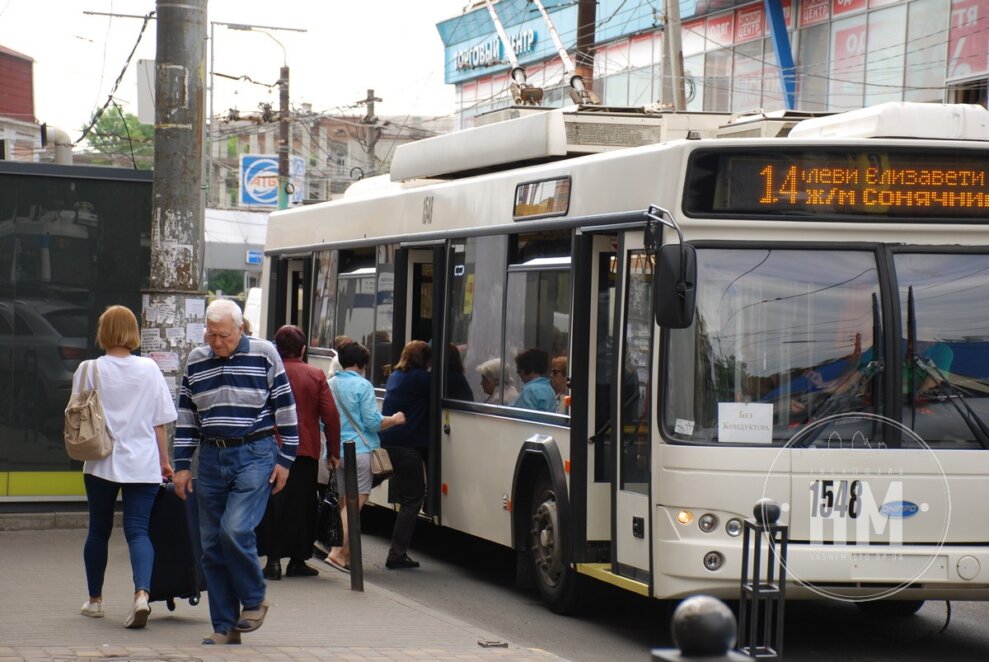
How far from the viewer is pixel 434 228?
39.9ft

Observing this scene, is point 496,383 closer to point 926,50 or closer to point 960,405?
point 960,405

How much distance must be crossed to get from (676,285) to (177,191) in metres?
3.98

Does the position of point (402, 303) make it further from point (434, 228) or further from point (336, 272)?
point (336, 272)

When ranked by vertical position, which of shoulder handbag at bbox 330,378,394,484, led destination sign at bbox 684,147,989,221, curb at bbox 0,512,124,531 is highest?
led destination sign at bbox 684,147,989,221

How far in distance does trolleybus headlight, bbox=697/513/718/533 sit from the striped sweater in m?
2.14

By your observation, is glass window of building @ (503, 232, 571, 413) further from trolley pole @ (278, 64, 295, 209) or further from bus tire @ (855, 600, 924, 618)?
trolley pole @ (278, 64, 295, 209)

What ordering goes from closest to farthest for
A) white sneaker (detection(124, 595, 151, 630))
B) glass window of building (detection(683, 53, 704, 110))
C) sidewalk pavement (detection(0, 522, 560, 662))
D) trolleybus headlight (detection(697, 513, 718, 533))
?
sidewalk pavement (detection(0, 522, 560, 662))
white sneaker (detection(124, 595, 151, 630))
trolleybus headlight (detection(697, 513, 718, 533))
glass window of building (detection(683, 53, 704, 110))

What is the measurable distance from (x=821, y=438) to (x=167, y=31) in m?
5.11

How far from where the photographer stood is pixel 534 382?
10.2 metres

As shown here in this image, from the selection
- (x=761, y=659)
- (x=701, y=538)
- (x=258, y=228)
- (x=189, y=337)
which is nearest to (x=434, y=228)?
(x=189, y=337)

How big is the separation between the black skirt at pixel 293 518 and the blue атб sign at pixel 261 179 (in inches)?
1656

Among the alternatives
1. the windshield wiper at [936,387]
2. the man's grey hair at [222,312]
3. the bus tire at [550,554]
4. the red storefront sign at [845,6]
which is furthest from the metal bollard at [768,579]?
the red storefront sign at [845,6]

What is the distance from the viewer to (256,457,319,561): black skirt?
1050 centimetres

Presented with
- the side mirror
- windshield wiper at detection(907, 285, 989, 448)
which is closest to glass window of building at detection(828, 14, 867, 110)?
windshield wiper at detection(907, 285, 989, 448)
